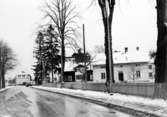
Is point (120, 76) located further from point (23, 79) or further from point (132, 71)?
point (23, 79)

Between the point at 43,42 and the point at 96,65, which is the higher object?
the point at 43,42

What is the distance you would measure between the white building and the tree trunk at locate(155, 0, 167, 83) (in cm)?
5002

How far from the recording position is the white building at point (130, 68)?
7169 centimetres

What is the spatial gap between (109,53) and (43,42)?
2414 inches

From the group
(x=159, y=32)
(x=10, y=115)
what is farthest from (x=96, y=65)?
(x=10, y=115)

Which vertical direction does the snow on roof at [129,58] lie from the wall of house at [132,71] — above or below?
above

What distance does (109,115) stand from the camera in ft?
43.3

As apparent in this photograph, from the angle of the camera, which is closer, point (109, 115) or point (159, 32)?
point (109, 115)

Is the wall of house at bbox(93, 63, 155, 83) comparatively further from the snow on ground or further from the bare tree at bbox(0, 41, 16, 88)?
the snow on ground

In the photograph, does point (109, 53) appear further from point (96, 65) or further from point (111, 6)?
point (96, 65)

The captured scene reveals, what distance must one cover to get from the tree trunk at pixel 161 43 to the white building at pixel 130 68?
50022 millimetres

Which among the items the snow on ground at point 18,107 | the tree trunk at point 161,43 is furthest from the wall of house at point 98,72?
the tree trunk at point 161,43

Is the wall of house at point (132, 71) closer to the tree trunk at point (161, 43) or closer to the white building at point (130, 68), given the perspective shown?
the white building at point (130, 68)

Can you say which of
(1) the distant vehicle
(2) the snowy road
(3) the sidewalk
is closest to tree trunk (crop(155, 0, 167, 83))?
(3) the sidewalk
